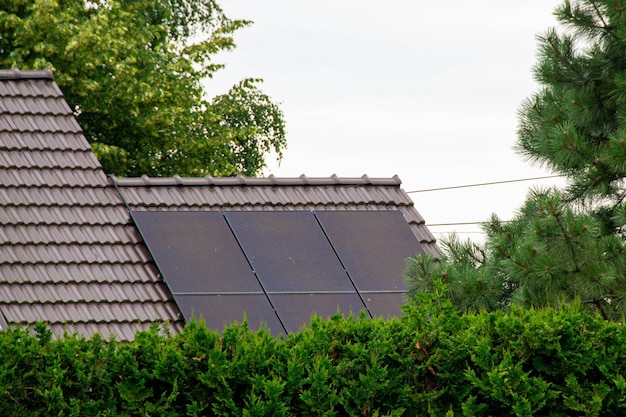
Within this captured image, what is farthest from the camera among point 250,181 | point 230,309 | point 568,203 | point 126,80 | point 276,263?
point 126,80

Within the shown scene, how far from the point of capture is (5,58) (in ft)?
70.4

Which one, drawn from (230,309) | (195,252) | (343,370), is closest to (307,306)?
(230,309)

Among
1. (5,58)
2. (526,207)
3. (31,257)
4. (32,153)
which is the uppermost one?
(5,58)

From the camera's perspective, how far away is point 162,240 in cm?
1150

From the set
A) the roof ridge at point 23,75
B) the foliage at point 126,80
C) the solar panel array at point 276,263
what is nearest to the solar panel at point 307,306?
the solar panel array at point 276,263

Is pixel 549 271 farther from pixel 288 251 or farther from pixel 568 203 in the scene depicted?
pixel 288 251

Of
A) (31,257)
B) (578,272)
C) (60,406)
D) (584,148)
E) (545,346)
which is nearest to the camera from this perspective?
(60,406)

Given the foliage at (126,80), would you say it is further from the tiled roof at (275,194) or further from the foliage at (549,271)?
the foliage at (549,271)

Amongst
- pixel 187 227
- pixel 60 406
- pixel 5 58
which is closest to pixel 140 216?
pixel 187 227

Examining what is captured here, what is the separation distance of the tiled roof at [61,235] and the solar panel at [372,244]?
236 cm

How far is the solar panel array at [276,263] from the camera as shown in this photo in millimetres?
10992

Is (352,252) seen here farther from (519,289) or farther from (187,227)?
(519,289)

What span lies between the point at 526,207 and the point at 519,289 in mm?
923

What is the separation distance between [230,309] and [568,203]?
3.82 meters
